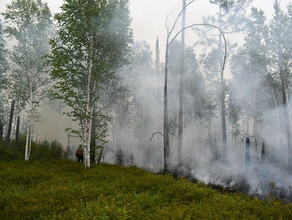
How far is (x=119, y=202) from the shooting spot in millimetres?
4715

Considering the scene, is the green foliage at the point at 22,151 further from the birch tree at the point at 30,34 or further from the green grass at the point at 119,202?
the green grass at the point at 119,202

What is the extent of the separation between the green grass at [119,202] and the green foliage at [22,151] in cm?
511

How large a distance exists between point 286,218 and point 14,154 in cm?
1425

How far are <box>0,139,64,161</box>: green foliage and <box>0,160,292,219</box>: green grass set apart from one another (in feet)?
16.8

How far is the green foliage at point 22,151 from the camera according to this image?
1210 centimetres

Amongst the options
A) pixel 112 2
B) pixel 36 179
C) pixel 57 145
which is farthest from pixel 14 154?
pixel 112 2

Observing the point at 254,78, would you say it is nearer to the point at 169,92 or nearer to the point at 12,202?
the point at 169,92

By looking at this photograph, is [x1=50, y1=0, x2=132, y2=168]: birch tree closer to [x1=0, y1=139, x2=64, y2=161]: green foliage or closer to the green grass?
the green grass

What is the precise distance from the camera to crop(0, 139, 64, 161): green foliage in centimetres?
1210

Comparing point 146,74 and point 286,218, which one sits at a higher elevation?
point 146,74

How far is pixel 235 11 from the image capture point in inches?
761

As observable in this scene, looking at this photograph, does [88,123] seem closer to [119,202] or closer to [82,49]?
[82,49]

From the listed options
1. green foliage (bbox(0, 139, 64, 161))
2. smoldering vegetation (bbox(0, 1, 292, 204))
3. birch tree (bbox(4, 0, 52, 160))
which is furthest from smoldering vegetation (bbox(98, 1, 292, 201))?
birch tree (bbox(4, 0, 52, 160))

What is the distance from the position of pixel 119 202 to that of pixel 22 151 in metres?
12.6
